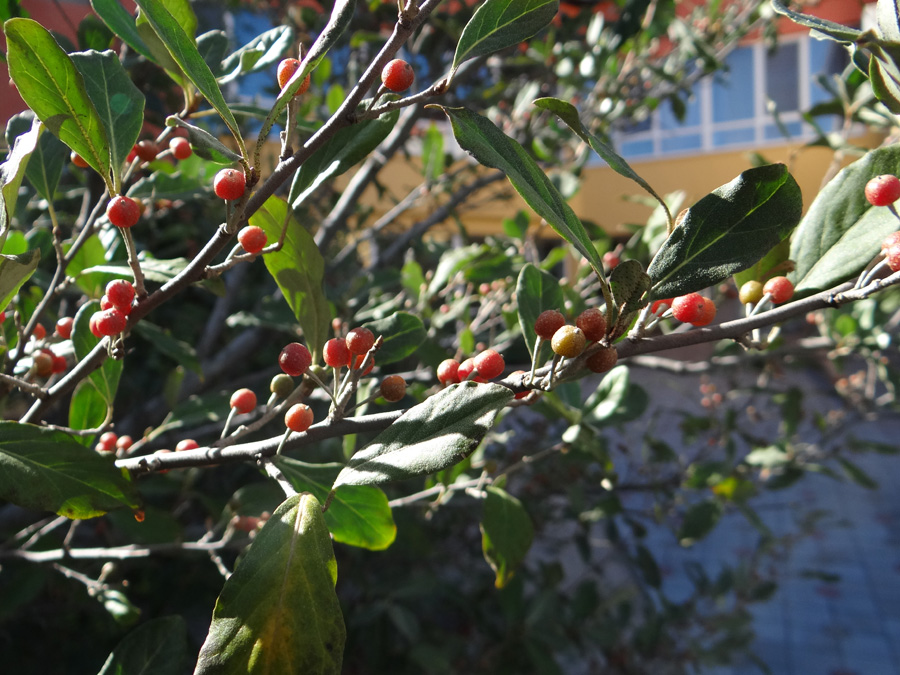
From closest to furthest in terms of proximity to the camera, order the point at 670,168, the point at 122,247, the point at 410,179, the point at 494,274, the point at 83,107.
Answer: the point at 83,107, the point at 122,247, the point at 494,274, the point at 410,179, the point at 670,168

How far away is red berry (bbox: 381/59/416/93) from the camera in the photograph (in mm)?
607

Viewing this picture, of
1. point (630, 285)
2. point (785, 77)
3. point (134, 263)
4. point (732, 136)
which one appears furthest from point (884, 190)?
point (732, 136)

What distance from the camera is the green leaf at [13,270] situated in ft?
1.97

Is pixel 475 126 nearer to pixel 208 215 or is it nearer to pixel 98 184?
pixel 98 184

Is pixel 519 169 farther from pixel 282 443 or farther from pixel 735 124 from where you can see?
pixel 735 124

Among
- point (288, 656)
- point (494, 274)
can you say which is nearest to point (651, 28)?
point (494, 274)

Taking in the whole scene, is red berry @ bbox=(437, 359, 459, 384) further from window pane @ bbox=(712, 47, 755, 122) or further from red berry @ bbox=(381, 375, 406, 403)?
window pane @ bbox=(712, 47, 755, 122)

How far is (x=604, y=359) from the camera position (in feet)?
1.98

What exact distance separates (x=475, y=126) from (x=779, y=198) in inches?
12.1

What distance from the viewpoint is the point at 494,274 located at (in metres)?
1.59

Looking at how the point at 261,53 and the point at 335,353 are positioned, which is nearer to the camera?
the point at 335,353

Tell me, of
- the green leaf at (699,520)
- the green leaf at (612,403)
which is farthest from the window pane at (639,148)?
the green leaf at (612,403)

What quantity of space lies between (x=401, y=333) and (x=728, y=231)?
0.48m

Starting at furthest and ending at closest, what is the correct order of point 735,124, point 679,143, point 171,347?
point 679,143 < point 735,124 < point 171,347
